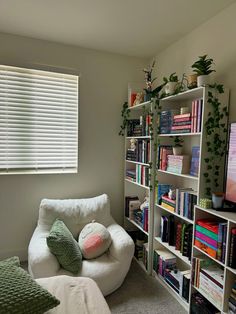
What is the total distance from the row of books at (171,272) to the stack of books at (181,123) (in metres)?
1.29

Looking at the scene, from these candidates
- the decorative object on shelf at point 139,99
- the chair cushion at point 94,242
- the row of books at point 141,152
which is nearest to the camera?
the chair cushion at point 94,242

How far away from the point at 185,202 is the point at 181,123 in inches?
28.1

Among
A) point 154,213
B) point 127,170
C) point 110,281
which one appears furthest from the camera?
point 127,170

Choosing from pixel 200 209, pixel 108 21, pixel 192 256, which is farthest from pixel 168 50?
pixel 192 256

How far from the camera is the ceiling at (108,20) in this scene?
1866mm

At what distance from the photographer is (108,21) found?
2.12 m

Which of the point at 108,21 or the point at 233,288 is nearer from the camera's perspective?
the point at 233,288

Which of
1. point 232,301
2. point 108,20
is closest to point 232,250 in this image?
point 232,301

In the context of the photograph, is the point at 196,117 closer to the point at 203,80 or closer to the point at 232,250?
the point at 203,80

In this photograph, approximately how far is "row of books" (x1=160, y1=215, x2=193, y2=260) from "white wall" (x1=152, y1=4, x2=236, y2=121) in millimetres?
1051

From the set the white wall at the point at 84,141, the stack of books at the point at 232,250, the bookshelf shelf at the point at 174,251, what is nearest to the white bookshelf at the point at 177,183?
the bookshelf shelf at the point at 174,251

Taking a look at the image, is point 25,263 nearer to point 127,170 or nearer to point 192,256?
point 127,170

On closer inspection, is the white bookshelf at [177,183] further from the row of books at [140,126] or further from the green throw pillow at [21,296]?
the green throw pillow at [21,296]

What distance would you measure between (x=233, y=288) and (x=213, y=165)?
2.89 feet
